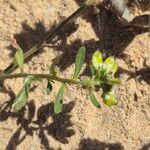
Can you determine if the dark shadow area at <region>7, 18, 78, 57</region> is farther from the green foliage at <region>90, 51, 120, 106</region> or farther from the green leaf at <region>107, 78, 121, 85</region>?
the green leaf at <region>107, 78, 121, 85</region>

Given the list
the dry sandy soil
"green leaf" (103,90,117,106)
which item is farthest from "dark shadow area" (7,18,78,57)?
"green leaf" (103,90,117,106)

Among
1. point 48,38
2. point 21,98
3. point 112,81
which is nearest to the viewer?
point 112,81

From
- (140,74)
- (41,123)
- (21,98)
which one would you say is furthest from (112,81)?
(41,123)

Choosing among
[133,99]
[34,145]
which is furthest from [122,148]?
[34,145]

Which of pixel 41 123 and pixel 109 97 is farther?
pixel 41 123

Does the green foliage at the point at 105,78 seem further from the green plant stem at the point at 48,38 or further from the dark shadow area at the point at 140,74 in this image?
the dark shadow area at the point at 140,74

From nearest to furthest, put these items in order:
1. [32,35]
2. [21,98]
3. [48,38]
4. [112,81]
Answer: [112,81], [21,98], [48,38], [32,35]

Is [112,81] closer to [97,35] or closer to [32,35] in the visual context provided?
[97,35]

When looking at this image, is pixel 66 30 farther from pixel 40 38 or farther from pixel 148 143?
pixel 148 143

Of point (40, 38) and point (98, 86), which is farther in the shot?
point (40, 38)
